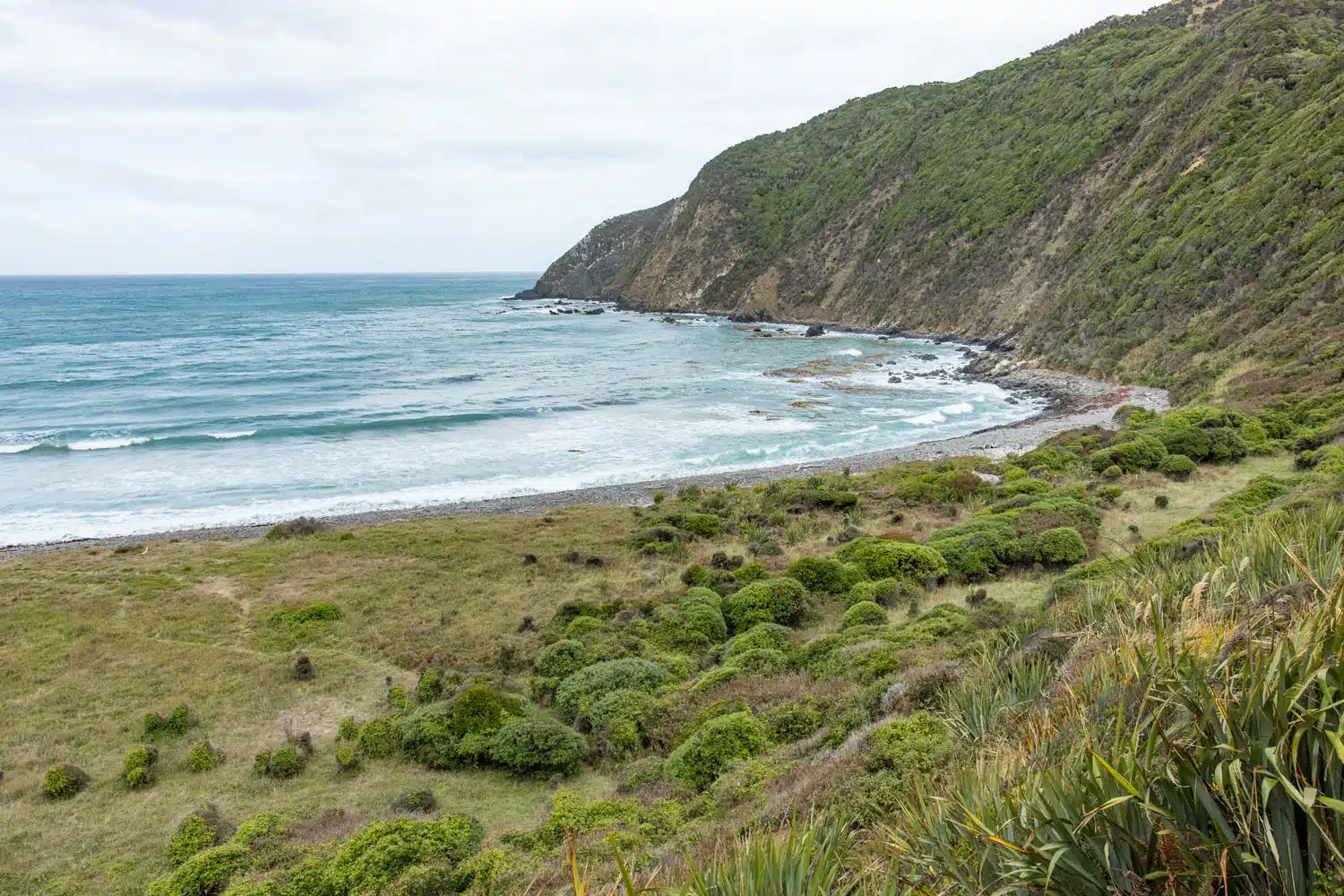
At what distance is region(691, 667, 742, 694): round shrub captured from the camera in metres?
11.6

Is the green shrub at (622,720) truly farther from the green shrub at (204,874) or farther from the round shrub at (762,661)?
the green shrub at (204,874)

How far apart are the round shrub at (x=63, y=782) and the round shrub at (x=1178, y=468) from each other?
22978 millimetres

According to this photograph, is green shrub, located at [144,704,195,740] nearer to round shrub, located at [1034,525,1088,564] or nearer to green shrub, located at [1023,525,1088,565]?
green shrub, located at [1023,525,1088,565]

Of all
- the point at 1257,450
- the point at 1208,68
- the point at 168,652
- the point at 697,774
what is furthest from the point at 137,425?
the point at 1208,68

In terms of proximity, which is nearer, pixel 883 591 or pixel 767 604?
pixel 767 604

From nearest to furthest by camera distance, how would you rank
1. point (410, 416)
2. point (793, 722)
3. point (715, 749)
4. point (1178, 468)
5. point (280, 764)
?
1. point (715, 749)
2. point (793, 722)
3. point (280, 764)
4. point (1178, 468)
5. point (410, 416)

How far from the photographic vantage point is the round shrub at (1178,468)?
65.5 ft

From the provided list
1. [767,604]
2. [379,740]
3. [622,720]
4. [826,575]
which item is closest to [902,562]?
[826,575]

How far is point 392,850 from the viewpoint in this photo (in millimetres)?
7527

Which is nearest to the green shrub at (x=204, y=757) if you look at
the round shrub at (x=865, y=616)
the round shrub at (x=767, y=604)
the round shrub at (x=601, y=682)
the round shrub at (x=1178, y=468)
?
the round shrub at (x=601, y=682)

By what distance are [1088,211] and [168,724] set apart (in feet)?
225

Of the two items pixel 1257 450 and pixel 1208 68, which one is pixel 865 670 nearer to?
pixel 1257 450

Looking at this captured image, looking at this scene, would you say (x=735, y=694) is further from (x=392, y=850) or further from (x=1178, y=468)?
(x=1178, y=468)

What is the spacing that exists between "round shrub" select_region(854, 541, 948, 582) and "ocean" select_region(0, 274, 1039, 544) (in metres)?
19.0
